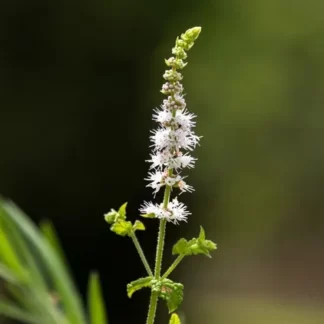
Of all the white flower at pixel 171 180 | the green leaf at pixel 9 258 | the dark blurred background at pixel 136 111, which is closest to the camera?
the white flower at pixel 171 180

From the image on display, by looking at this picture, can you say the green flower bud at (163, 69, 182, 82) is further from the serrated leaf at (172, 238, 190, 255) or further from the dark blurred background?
the dark blurred background

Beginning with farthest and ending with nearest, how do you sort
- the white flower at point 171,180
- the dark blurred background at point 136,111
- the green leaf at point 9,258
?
the dark blurred background at point 136,111 < the green leaf at point 9,258 < the white flower at point 171,180

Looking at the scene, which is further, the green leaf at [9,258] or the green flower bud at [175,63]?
the green leaf at [9,258]

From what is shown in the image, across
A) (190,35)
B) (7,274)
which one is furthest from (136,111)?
(190,35)

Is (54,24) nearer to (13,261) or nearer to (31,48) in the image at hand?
(31,48)

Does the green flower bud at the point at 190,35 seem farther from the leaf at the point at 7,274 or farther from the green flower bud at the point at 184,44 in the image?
the leaf at the point at 7,274

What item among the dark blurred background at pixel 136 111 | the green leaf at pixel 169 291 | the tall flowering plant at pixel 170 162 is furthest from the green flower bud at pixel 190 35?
the dark blurred background at pixel 136 111

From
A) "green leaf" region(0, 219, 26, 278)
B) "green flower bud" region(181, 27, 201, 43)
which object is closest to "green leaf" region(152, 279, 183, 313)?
"green flower bud" region(181, 27, 201, 43)
